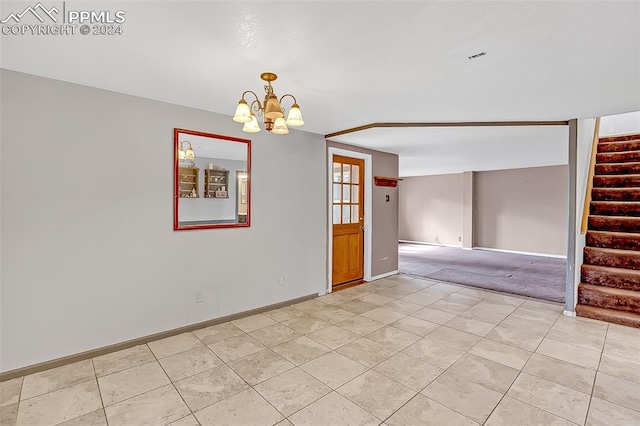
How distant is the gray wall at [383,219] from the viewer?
526 centimetres

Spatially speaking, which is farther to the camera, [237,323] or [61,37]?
[237,323]

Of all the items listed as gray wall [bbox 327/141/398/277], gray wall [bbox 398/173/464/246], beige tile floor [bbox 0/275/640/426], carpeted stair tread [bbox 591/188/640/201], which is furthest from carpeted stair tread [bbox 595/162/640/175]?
gray wall [bbox 398/173/464/246]

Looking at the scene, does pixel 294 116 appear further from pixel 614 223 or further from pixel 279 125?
pixel 614 223

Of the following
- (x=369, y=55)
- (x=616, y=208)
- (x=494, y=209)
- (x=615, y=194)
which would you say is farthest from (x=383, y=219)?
(x=494, y=209)

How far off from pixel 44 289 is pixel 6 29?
1839 mm

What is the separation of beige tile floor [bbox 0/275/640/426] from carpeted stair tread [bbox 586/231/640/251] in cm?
128

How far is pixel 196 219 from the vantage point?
3197 mm

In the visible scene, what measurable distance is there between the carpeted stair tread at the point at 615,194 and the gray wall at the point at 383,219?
302 centimetres

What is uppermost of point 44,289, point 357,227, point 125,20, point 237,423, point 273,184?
point 125,20

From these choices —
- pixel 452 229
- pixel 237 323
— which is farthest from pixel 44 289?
pixel 452 229

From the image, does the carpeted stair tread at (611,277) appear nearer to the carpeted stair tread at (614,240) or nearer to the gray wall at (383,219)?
the carpeted stair tread at (614,240)

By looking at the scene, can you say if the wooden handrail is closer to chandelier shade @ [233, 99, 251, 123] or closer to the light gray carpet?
the light gray carpet

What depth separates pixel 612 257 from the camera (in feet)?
12.7

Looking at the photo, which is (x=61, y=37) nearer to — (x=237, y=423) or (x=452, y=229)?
(x=237, y=423)
